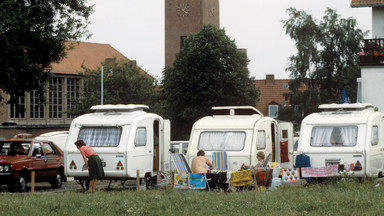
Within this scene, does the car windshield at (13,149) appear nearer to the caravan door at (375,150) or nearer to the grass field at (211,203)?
the grass field at (211,203)

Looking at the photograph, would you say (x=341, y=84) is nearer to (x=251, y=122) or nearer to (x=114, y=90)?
(x=114, y=90)

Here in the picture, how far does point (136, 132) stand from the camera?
22.9 m

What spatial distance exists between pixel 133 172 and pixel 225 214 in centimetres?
880

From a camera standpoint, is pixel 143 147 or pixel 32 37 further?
pixel 32 37

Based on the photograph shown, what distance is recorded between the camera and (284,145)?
26922 millimetres

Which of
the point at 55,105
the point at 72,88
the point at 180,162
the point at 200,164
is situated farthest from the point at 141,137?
the point at 72,88

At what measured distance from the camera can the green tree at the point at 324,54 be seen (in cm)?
5628

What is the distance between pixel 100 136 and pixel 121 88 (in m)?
42.7

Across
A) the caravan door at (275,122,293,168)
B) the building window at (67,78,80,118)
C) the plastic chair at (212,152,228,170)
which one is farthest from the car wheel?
the building window at (67,78,80,118)

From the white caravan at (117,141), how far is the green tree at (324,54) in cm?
3386

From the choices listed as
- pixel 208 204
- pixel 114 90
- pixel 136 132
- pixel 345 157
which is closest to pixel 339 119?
pixel 345 157

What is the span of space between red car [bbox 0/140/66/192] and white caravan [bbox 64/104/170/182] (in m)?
1.57

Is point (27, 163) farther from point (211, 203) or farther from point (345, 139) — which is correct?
point (211, 203)

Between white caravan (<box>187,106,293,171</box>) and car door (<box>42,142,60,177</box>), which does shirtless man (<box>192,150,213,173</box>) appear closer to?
white caravan (<box>187,106,293,171</box>)
